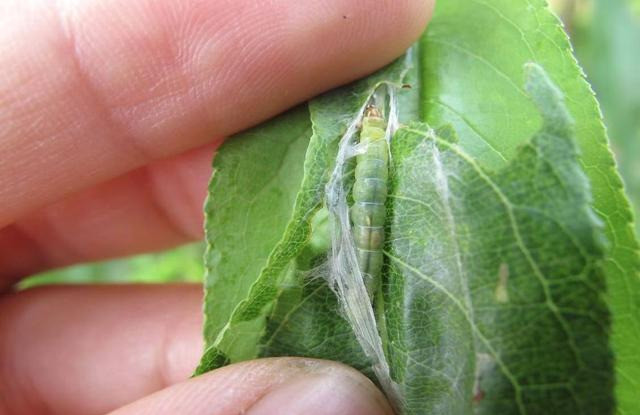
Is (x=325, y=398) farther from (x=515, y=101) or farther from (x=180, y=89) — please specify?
(x=180, y=89)

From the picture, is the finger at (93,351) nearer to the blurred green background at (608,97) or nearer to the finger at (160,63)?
the finger at (160,63)

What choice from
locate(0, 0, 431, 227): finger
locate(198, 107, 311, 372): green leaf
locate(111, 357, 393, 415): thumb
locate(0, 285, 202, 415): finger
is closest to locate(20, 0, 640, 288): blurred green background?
locate(0, 285, 202, 415): finger

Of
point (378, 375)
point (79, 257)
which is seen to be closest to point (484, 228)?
point (378, 375)

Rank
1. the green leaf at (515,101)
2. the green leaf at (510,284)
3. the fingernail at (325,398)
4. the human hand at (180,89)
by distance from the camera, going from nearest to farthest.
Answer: the green leaf at (510,284), the green leaf at (515,101), the fingernail at (325,398), the human hand at (180,89)

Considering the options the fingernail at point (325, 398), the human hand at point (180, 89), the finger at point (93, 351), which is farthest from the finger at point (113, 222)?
the fingernail at point (325, 398)

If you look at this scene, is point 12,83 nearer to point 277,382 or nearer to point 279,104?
point 279,104

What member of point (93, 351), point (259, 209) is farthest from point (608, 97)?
point (93, 351)

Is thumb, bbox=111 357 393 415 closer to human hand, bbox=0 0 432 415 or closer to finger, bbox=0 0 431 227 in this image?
human hand, bbox=0 0 432 415
